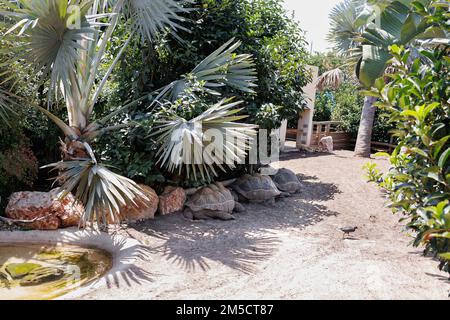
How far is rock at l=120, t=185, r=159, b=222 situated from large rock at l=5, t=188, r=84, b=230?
67cm

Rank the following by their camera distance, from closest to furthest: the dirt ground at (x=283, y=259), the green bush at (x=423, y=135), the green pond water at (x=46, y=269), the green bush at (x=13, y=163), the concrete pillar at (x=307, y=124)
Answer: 1. the green bush at (x=423, y=135)
2. the dirt ground at (x=283, y=259)
3. the green pond water at (x=46, y=269)
4. the green bush at (x=13, y=163)
5. the concrete pillar at (x=307, y=124)

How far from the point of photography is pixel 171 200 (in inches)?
277

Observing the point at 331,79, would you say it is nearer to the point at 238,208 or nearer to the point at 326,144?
the point at 326,144

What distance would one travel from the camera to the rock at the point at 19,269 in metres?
4.72

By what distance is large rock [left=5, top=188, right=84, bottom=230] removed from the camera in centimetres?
600

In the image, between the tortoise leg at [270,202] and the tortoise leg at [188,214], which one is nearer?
the tortoise leg at [188,214]

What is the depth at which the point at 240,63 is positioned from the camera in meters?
7.04

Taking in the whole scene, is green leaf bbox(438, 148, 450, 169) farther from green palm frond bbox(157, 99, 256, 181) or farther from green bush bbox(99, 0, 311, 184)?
green bush bbox(99, 0, 311, 184)

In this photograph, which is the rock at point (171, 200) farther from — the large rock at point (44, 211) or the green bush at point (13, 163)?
the green bush at point (13, 163)

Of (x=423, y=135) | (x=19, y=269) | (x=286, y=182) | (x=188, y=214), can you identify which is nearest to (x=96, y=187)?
(x=19, y=269)

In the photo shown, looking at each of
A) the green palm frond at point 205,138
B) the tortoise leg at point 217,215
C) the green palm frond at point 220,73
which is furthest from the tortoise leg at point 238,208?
the green palm frond at point 220,73

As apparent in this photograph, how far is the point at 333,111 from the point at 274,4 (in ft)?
32.6

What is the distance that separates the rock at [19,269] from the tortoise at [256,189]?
4159mm
